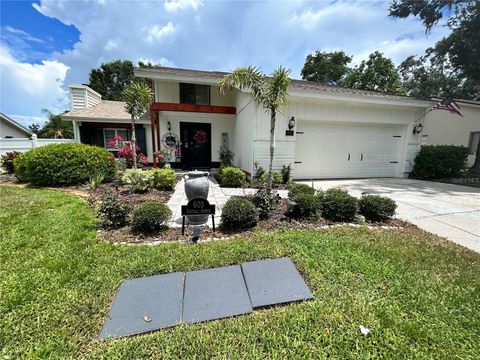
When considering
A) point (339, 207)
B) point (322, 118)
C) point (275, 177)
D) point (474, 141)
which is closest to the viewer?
point (339, 207)

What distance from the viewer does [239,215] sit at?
12.4ft

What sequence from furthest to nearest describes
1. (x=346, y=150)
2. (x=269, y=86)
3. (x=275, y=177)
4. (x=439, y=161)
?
1. (x=439, y=161)
2. (x=346, y=150)
3. (x=275, y=177)
4. (x=269, y=86)

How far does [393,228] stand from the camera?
422 centimetres

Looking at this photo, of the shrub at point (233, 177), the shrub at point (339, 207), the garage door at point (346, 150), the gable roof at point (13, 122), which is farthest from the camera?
the gable roof at point (13, 122)

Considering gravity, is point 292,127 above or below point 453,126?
below

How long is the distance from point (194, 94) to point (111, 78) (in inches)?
1008

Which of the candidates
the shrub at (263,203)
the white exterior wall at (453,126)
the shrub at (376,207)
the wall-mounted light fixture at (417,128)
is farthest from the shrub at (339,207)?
the white exterior wall at (453,126)

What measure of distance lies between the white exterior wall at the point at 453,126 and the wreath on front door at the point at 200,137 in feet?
38.9

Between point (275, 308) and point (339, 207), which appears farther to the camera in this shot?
point (339, 207)

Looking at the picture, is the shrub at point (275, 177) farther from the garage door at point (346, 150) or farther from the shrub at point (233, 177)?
the garage door at point (346, 150)

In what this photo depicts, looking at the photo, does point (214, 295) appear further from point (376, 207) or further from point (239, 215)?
point (376, 207)

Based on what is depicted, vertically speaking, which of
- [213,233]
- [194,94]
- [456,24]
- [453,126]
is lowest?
[213,233]

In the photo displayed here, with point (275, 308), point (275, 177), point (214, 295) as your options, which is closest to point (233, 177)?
point (275, 177)

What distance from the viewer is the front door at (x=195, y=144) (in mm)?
11461
